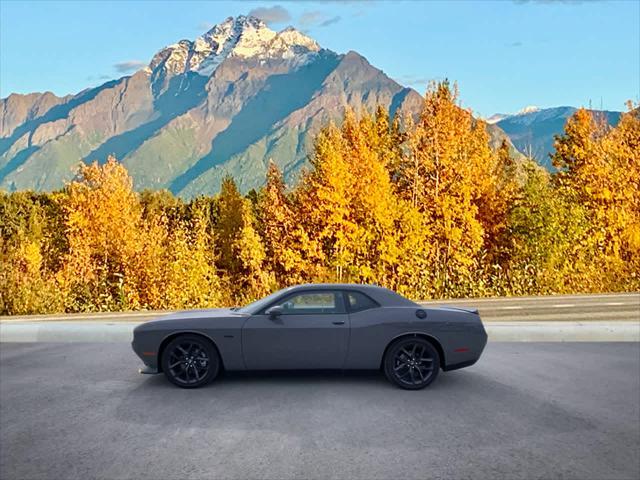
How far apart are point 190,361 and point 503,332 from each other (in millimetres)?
6168

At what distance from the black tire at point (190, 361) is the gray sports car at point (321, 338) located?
0.01 metres

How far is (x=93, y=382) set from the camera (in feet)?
27.0

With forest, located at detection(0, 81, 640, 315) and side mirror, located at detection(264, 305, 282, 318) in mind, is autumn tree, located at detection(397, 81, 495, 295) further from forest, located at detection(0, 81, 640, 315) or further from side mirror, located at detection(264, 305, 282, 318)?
side mirror, located at detection(264, 305, 282, 318)

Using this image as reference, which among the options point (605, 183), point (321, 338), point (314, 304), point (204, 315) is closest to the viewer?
point (321, 338)

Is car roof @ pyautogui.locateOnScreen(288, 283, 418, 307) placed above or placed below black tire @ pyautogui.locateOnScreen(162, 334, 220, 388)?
above

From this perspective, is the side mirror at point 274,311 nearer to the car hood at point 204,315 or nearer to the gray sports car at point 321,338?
the gray sports car at point 321,338

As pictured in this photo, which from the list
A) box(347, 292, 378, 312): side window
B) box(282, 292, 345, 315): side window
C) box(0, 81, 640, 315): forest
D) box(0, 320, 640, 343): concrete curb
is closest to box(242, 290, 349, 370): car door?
box(282, 292, 345, 315): side window

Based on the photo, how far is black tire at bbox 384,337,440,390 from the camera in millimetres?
7590

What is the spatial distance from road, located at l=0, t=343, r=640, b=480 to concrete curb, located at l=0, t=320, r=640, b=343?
2327mm

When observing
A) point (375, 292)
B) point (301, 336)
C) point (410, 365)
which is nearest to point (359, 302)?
point (375, 292)

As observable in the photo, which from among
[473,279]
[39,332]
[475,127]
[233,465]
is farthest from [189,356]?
[475,127]

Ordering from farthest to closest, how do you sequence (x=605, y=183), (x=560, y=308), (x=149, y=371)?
1. (x=605, y=183)
2. (x=560, y=308)
3. (x=149, y=371)

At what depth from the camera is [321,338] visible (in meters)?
7.55

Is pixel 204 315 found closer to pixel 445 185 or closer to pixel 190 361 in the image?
pixel 190 361
